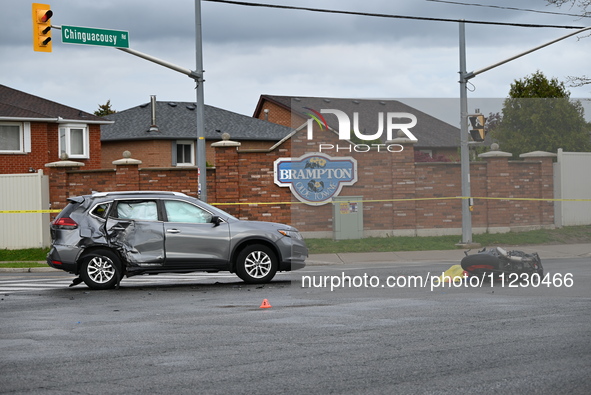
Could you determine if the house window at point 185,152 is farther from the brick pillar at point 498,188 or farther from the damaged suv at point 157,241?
the damaged suv at point 157,241

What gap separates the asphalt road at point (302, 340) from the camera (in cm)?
666

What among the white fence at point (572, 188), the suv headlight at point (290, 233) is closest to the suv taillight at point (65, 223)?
the suv headlight at point (290, 233)

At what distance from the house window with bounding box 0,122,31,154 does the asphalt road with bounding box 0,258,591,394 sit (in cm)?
2255

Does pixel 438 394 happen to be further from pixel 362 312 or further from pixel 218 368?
pixel 362 312

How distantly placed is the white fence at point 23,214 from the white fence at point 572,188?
17.8 m

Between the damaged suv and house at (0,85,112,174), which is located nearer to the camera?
the damaged suv

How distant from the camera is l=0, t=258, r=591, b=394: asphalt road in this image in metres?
6.66

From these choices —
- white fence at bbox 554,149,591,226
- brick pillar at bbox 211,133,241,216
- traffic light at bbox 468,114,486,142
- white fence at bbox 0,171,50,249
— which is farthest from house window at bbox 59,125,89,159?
white fence at bbox 554,149,591,226

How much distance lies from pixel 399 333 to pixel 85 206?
302 inches

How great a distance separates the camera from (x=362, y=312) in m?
10.8

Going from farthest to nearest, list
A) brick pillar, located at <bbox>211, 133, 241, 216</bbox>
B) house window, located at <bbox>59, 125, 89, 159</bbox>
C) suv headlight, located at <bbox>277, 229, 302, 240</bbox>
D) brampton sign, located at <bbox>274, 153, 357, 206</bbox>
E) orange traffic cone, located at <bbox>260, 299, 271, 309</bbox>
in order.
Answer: house window, located at <bbox>59, 125, 89, 159</bbox>
brampton sign, located at <bbox>274, 153, 357, 206</bbox>
brick pillar, located at <bbox>211, 133, 241, 216</bbox>
suv headlight, located at <bbox>277, 229, 302, 240</bbox>
orange traffic cone, located at <bbox>260, 299, 271, 309</bbox>

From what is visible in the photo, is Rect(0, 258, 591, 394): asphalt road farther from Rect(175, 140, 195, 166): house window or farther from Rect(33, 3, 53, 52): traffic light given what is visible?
Rect(175, 140, 195, 166): house window

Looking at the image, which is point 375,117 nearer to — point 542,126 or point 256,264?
point 542,126

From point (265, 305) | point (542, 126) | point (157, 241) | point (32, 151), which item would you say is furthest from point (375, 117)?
point (265, 305)
